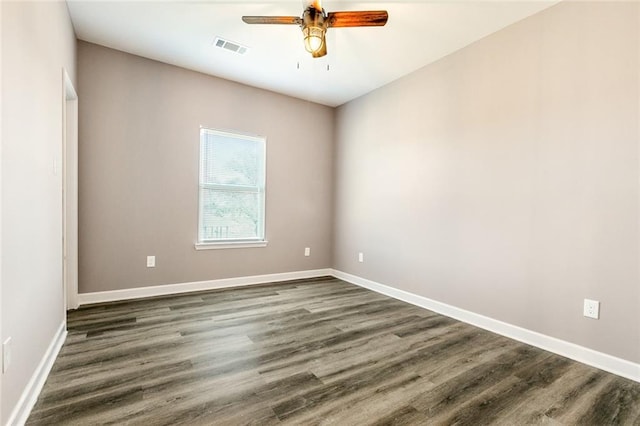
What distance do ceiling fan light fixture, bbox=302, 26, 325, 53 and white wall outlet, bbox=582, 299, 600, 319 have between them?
2.74 m

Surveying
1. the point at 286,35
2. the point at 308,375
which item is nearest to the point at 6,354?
the point at 308,375

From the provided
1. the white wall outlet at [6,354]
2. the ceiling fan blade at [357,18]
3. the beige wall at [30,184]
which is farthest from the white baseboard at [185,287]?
the ceiling fan blade at [357,18]

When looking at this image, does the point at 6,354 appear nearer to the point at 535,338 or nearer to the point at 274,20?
the point at 274,20

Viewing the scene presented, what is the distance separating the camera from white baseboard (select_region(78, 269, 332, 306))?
3312 millimetres

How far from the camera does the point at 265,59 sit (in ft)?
11.3

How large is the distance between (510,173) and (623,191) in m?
0.77

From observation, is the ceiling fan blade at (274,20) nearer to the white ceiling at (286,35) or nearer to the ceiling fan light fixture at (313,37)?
the ceiling fan light fixture at (313,37)

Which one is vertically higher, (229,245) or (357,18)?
(357,18)

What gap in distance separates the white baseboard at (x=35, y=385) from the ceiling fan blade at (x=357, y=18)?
2.85m

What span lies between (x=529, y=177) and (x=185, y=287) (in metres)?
3.87

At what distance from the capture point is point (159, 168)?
363 cm

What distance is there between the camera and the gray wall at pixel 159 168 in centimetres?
328

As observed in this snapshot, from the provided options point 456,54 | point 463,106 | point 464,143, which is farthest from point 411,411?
point 456,54

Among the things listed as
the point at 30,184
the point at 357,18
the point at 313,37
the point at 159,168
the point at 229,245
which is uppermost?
the point at 357,18
